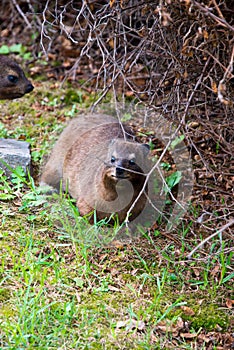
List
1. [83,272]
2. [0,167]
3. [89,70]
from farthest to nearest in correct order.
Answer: [89,70]
[0,167]
[83,272]

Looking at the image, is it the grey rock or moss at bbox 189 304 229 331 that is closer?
moss at bbox 189 304 229 331

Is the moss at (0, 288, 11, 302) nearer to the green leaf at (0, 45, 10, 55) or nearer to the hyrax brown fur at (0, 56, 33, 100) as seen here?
the hyrax brown fur at (0, 56, 33, 100)

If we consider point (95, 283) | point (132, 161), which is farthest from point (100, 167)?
point (95, 283)

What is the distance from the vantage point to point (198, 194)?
534cm

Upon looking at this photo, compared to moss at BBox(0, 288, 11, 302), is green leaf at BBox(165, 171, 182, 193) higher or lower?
lower

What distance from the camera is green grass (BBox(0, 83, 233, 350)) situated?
363 centimetres

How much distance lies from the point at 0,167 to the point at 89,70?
265cm

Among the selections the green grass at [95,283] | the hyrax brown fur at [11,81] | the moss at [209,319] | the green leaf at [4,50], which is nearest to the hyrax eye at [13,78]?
the hyrax brown fur at [11,81]

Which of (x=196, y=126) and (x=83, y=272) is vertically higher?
(x=196, y=126)

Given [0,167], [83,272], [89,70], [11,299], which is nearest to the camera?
[11,299]

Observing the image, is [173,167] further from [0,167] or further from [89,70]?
[89,70]

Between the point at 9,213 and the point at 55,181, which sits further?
the point at 55,181

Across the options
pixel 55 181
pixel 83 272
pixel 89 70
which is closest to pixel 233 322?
pixel 83 272

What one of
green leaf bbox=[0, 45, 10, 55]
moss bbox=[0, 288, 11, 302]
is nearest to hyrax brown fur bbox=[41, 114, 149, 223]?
moss bbox=[0, 288, 11, 302]
